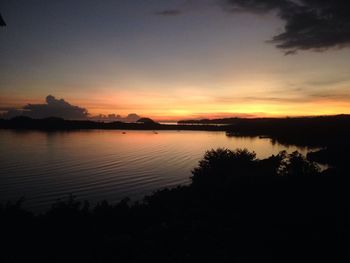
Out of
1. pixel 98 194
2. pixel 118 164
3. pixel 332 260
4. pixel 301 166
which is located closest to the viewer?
pixel 332 260

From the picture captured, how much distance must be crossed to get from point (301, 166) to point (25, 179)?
39.7 meters

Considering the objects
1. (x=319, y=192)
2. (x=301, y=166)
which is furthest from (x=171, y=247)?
(x=301, y=166)

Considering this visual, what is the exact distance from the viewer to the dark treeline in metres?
10.5

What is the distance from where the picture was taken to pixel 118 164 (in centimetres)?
6575

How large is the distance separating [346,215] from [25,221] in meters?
14.1

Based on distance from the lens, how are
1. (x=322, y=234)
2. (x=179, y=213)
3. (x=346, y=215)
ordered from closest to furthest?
(x=322, y=234) < (x=346, y=215) < (x=179, y=213)

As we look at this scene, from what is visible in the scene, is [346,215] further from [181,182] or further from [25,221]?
[181,182]

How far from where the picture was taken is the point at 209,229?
13.3 meters

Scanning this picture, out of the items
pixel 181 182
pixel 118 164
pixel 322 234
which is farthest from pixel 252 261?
pixel 118 164

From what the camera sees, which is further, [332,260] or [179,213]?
[179,213]

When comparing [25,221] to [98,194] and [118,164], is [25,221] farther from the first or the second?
[118,164]

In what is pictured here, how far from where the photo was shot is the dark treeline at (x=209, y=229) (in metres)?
10.5

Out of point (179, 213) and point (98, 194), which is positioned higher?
point (179, 213)

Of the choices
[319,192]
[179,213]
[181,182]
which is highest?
[319,192]
